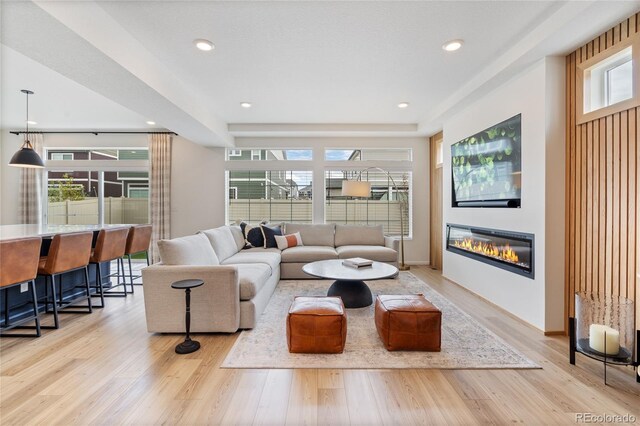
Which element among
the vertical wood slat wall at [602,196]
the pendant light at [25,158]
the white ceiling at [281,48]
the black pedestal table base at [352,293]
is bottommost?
the black pedestal table base at [352,293]

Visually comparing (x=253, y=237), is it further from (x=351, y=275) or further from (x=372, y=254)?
(x=351, y=275)

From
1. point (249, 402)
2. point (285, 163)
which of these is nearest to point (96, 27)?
point (249, 402)

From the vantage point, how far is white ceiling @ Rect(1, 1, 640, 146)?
2260 millimetres

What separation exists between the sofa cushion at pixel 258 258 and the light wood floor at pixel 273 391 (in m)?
1.51

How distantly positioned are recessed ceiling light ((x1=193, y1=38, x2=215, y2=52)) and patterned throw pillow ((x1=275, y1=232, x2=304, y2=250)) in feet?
10.3

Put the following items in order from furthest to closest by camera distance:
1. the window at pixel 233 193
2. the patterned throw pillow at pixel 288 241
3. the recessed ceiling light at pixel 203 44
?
the window at pixel 233 193 < the patterned throw pillow at pixel 288 241 < the recessed ceiling light at pixel 203 44

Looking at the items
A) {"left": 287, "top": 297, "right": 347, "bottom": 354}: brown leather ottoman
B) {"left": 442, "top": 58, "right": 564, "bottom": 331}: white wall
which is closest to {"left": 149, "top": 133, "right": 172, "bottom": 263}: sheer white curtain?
{"left": 287, "top": 297, "right": 347, "bottom": 354}: brown leather ottoman

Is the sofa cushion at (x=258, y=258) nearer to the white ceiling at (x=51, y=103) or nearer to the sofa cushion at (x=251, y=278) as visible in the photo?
the sofa cushion at (x=251, y=278)

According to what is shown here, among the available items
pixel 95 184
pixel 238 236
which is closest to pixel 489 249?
pixel 238 236

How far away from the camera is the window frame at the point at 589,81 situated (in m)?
2.23

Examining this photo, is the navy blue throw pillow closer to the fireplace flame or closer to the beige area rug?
the beige area rug

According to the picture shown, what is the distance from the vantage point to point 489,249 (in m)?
3.74

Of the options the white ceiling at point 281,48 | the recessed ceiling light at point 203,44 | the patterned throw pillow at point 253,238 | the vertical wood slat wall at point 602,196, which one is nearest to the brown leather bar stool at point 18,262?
the white ceiling at point 281,48

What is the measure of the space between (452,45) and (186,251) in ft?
11.4
